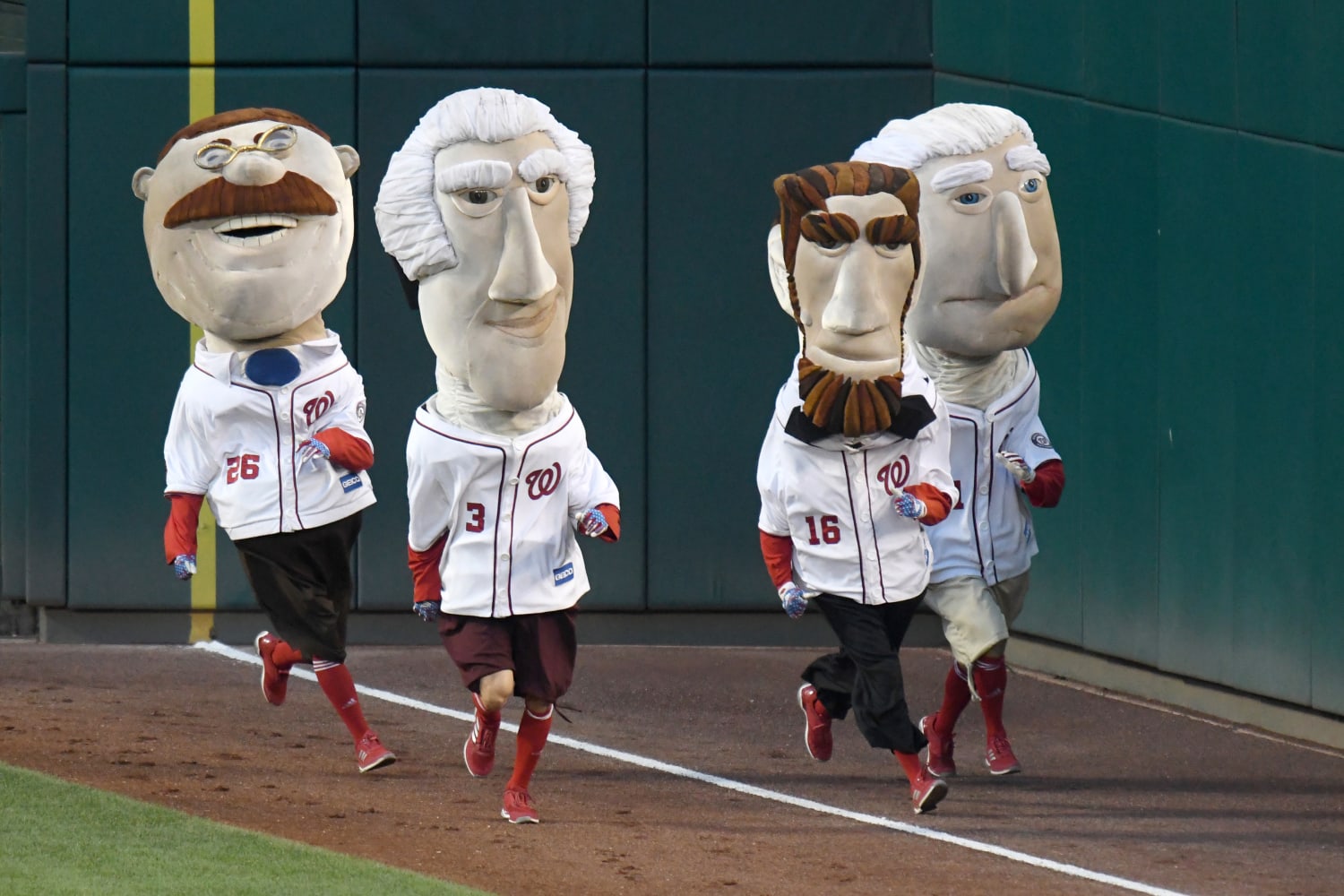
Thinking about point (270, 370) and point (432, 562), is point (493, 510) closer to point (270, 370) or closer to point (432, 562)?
point (432, 562)

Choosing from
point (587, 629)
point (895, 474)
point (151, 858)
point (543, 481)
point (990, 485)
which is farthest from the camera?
point (587, 629)

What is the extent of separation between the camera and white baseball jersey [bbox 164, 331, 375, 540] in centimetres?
819

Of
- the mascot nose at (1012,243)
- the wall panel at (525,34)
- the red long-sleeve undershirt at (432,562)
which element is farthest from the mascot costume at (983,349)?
the wall panel at (525,34)

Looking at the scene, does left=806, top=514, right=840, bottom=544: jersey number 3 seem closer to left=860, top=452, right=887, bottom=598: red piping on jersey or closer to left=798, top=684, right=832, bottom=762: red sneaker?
left=860, top=452, right=887, bottom=598: red piping on jersey

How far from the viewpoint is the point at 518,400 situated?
744 cm

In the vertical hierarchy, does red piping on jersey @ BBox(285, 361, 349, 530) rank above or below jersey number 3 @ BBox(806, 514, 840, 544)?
above

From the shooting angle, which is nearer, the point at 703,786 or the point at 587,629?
the point at 703,786

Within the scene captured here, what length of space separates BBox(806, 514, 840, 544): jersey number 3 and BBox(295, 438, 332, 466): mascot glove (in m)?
1.96

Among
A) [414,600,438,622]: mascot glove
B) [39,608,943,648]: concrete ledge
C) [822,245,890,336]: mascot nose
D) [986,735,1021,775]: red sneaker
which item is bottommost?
[986,735,1021,775]: red sneaker

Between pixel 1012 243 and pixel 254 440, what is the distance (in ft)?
10.4

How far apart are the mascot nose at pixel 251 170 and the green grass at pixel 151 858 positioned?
244cm

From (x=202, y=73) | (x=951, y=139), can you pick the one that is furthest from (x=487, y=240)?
(x=202, y=73)

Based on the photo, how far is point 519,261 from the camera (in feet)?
24.1

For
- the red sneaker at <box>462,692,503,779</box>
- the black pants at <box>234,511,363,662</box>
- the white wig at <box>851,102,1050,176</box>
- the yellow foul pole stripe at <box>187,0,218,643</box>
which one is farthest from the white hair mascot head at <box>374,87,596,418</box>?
the yellow foul pole stripe at <box>187,0,218,643</box>
